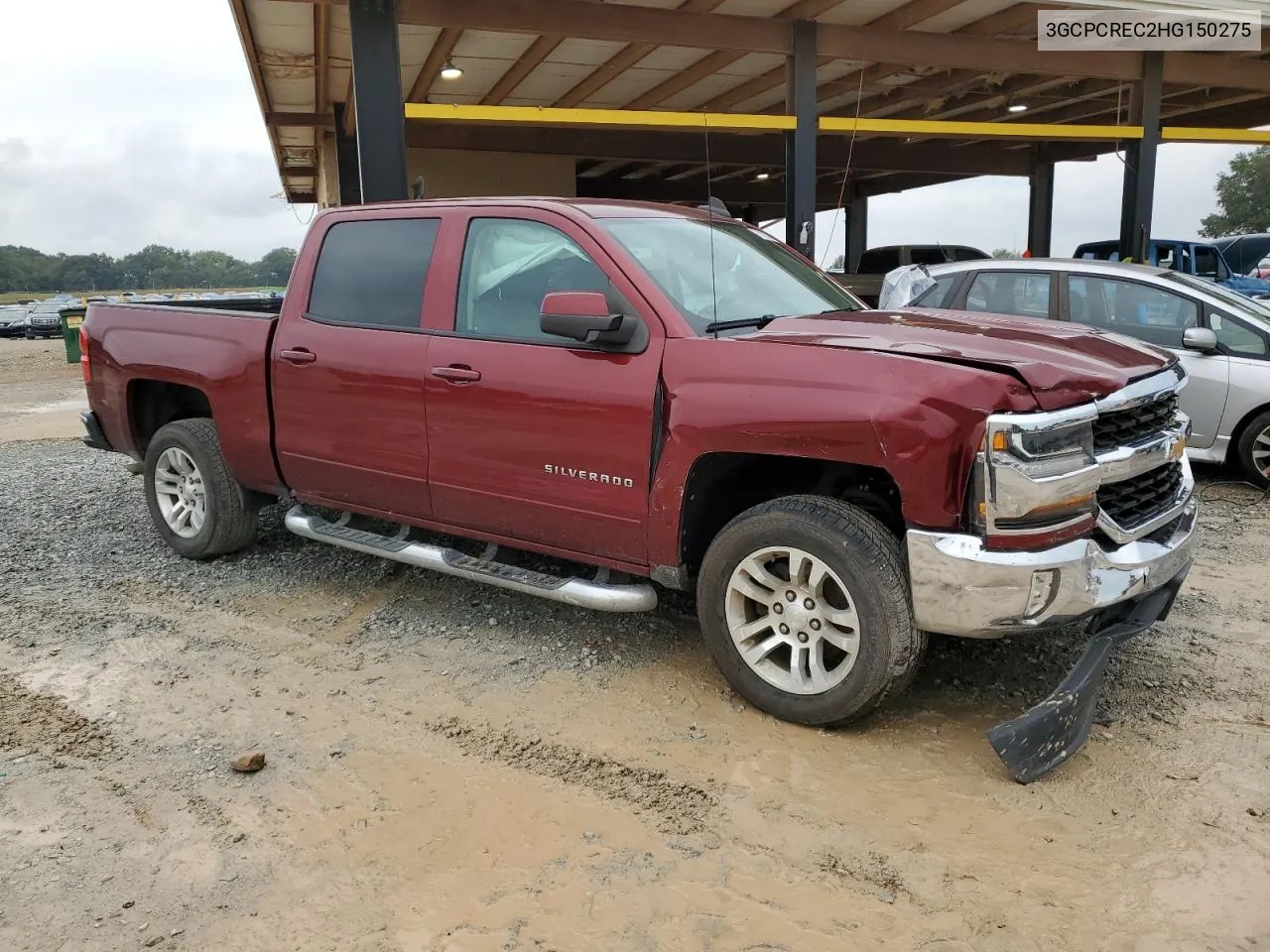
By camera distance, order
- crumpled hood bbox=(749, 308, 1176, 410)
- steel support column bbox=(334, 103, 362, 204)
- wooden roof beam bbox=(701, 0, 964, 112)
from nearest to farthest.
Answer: crumpled hood bbox=(749, 308, 1176, 410), wooden roof beam bbox=(701, 0, 964, 112), steel support column bbox=(334, 103, 362, 204)

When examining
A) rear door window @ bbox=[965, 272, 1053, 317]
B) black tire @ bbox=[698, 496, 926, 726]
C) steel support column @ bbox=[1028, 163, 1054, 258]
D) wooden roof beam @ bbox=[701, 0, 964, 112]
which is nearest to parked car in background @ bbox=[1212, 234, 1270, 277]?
steel support column @ bbox=[1028, 163, 1054, 258]

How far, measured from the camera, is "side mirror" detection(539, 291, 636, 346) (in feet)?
11.8

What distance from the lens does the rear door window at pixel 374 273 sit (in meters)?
4.47

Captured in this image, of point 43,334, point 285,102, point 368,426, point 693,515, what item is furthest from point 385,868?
point 43,334

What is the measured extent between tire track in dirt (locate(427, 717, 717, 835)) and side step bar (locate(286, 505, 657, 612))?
1.93 feet

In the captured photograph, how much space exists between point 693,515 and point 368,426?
170 centimetres

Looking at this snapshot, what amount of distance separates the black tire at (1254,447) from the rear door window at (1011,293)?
1.56 metres

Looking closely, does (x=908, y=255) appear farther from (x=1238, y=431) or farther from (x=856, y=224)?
(x=1238, y=431)

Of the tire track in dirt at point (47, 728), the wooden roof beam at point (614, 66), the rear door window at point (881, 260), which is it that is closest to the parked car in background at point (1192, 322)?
the wooden roof beam at point (614, 66)

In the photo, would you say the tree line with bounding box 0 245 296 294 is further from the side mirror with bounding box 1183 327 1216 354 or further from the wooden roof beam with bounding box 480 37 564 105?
the side mirror with bounding box 1183 327 1216 354

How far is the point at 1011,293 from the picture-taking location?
23.9 feet

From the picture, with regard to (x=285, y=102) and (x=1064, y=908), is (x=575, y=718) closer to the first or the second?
(x=1064, y=908)

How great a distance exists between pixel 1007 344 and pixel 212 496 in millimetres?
4155

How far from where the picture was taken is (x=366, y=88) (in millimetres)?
8609
